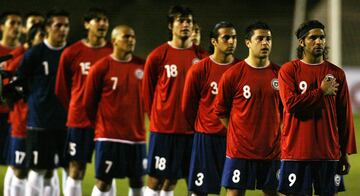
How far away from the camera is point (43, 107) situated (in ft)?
26.3

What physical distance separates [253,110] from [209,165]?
29.9 inches

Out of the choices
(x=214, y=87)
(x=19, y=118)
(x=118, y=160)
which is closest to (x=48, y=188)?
(x=19, y=118)

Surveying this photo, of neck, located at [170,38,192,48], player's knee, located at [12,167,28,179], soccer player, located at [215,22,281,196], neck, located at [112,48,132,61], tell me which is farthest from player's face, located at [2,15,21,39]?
soccer player, located at [215,22,281,196]

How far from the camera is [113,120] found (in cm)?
731

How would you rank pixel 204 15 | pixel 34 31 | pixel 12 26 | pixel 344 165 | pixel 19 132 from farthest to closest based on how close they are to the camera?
1. pixel 204 15
2. pixel 12 26
3. pixel 34 31
4. pixel 19 132
5. pixel 344 165

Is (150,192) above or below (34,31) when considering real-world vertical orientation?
below

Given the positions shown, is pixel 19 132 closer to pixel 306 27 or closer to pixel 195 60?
pixel 195 60

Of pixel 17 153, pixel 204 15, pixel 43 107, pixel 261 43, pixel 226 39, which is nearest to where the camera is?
pixel 261 43

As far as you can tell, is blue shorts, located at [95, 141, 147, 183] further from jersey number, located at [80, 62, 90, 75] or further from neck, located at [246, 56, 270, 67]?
neck, located at [246, 56, 270, 67]

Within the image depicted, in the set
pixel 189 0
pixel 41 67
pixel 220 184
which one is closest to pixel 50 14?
pixel 41 67

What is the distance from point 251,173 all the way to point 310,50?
996mm

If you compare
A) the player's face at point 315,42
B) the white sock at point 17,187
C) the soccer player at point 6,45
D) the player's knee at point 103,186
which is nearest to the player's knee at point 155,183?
the player's knee at point 103,186

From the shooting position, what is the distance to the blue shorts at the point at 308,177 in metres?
5.89

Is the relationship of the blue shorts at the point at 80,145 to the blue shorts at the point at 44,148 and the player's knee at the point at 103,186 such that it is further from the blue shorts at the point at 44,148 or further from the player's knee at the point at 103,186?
the player's knee at the point at 103,186
